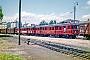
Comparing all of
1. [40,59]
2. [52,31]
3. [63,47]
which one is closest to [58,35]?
[52,31]

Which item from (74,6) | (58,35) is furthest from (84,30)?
(74,6)

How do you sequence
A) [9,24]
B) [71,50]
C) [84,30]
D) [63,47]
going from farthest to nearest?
[9,24]
[84,30]
[63,47]
[71,50]

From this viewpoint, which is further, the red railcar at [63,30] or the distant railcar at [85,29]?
the red railcar at [63,30]

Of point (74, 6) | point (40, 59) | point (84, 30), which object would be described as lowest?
point (40, 59)

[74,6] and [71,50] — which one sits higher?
[74,6]

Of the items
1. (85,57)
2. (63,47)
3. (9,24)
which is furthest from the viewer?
(9,24)

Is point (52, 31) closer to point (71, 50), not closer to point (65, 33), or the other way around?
point (65, 33)

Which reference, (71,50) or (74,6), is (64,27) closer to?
(74,6)

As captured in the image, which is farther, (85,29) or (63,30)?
→ (63,30)

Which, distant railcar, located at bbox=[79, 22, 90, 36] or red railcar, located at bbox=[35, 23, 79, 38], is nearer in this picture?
distant railcar, located at bbox=[79, 22, 90, 36]

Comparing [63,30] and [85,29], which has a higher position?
[85,29]

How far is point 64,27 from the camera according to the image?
38.2m

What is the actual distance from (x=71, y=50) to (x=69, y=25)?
75.3 ft

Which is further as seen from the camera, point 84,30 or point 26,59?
point 84,30
